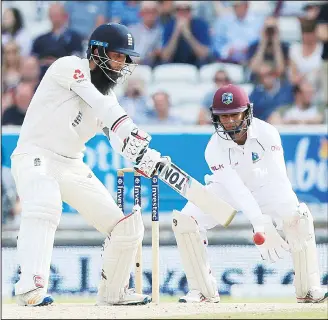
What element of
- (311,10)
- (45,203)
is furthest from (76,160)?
(311,10)

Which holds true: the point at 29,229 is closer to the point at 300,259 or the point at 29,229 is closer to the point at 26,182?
the point at 26,182

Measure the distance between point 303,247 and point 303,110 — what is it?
3982 mm

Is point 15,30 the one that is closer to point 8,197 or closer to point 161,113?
point 161,113

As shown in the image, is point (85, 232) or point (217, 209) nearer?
point (217, 209)

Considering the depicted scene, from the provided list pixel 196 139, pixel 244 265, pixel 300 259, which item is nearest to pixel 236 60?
pixel 196 139

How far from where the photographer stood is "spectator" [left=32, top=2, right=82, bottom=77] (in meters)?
10.1

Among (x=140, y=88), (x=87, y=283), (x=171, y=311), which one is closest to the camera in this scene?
(x=171, y=311)

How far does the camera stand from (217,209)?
5535 mm

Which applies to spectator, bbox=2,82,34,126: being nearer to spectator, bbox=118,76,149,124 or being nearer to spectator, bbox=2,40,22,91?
spectator, bbox=2,40,22,91

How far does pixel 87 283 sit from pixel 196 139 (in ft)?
4.78

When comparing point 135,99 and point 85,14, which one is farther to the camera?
point 85,14

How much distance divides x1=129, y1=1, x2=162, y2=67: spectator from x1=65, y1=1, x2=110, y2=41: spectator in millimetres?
336

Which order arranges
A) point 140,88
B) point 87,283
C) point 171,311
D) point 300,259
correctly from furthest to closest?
point 140,88
point 87,283
point 300,259
point 171,311

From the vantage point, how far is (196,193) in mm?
5566
